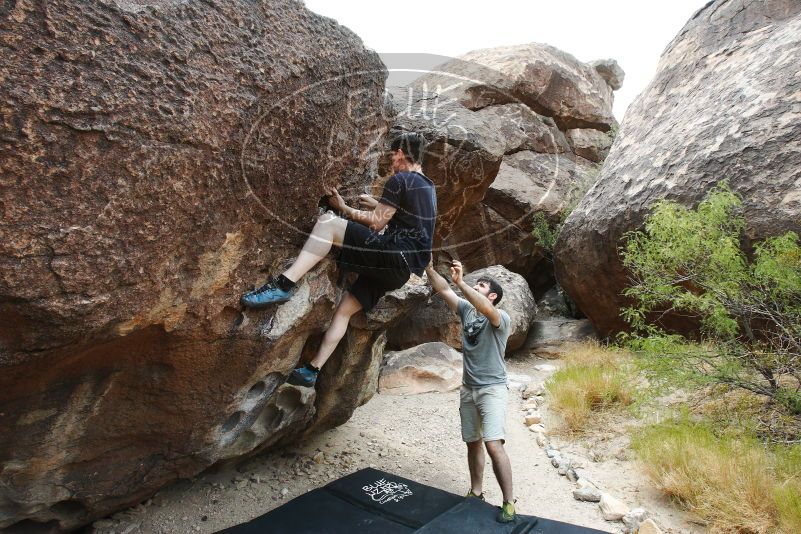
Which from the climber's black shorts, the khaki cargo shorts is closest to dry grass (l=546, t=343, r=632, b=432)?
the khaki cargo shorts

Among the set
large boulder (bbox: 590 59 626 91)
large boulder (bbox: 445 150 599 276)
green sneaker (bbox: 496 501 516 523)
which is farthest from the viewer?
large boulder (bbox: 590 59 626 91)

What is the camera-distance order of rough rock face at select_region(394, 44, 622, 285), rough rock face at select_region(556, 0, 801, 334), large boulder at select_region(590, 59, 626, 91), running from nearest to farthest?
rough rock face at select_region(556, 0, 801, 334) < rough rock face at select_region(394, 44, 622, 285) < large boulder at select_region(590, 59, 626, 91)

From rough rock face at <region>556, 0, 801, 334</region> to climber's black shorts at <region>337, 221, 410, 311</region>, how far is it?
3904 millimetres

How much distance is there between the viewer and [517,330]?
883 centimetres

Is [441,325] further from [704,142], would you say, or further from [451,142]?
[704,142]

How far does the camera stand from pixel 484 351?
4051mm

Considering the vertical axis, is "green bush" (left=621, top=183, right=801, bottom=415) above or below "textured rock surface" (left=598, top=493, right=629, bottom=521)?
above

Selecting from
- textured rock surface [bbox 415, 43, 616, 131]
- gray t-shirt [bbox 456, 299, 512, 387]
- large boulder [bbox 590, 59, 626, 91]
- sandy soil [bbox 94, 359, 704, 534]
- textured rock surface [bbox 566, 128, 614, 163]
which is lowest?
sandy soil [bbox 94, 359, 704, 534]

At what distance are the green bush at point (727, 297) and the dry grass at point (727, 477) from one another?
0.54m

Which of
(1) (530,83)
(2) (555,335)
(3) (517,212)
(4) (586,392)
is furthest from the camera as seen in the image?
(1) (530,83)

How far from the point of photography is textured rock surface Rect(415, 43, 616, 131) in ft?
38.6

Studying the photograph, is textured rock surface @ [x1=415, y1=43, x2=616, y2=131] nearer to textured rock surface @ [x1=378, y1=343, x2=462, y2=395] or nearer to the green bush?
textured rock surface @ [x1=378, y1=343, x2=462, y2=395]

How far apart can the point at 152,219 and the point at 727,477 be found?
3.93 m
